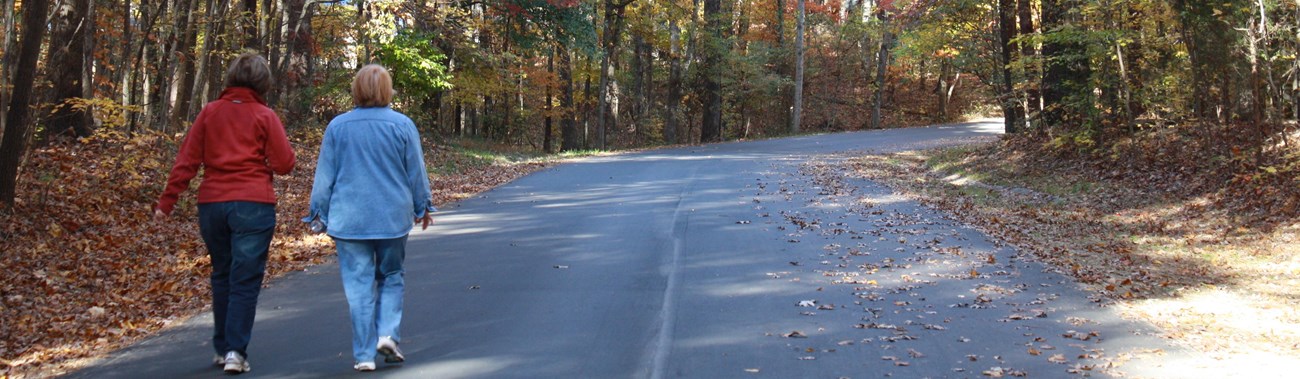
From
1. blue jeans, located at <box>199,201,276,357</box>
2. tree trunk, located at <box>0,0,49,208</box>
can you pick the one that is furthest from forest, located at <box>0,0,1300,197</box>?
blue jeans, located at <box>199,201,276,357</box>

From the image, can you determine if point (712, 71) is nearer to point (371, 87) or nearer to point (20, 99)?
point (20, 99)

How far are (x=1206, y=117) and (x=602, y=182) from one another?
9780 mm

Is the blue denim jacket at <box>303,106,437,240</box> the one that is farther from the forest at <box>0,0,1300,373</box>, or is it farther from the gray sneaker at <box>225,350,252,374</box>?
the forest at <box>0,0,1300,373</box>

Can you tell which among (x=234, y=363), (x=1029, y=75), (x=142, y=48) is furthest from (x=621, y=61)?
(x=234, y=363)

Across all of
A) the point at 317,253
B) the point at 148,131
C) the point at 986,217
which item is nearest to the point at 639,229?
the point at 317,253

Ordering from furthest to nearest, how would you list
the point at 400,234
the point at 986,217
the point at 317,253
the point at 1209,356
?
the point at 986,217, the point at 317,253, the point at 1209,356, the point at 400,234

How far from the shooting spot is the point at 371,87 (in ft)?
17.5

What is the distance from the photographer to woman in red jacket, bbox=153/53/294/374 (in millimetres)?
5168

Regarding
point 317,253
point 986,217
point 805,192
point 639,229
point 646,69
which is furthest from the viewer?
point 646,69

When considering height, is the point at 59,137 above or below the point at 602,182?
above

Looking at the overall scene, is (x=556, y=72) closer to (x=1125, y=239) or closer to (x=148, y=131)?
(x=148, y=131)

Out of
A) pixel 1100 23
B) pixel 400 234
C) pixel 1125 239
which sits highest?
pixel 1100 23

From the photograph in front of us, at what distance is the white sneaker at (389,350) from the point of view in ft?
17.9

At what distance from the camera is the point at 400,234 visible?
17.7ft
